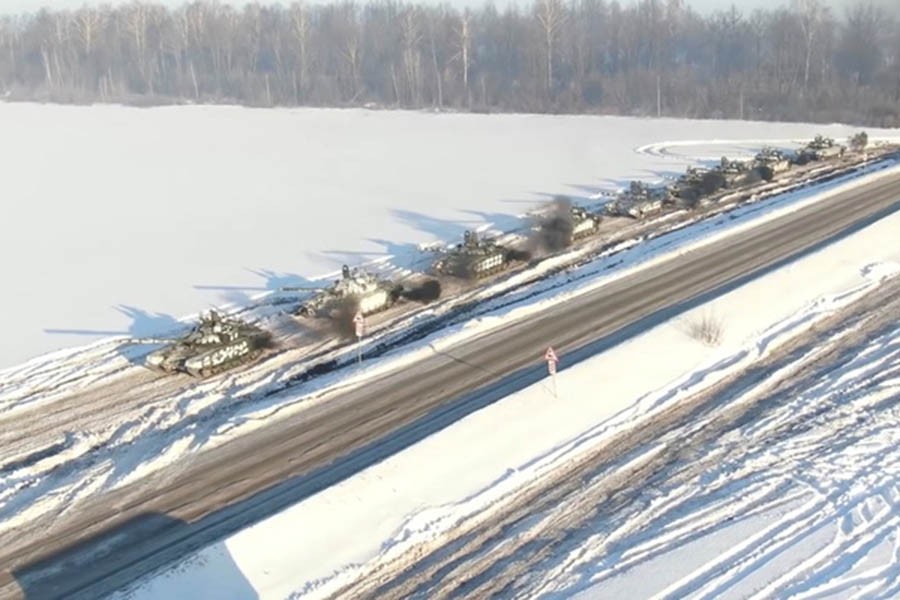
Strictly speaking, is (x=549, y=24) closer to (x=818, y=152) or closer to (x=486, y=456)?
(x=818, y=152)

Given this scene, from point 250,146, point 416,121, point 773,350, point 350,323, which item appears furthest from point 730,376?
point 416,121

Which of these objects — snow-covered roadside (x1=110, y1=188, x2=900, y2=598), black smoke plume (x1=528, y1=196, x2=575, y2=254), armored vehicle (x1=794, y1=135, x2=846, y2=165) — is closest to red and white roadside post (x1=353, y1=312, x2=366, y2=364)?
snow-covered roadside (x1=110, y1=188, x2=900, y2=598)

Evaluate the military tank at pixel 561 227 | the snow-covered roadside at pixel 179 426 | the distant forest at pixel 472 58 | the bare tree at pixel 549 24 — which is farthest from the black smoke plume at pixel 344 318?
the bare tree at pixel 549 24

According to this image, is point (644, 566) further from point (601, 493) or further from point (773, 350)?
point (773, 350)

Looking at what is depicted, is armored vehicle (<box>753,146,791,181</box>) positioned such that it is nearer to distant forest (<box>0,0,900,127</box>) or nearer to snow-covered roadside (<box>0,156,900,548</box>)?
snow-covered roadside (<box>0,156,900,548</box>)

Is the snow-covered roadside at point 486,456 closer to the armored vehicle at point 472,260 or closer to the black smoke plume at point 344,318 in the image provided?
the black smoke plume at point 344,318

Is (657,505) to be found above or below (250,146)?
below

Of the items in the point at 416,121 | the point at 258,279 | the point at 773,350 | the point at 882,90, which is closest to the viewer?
the point at 773,350
